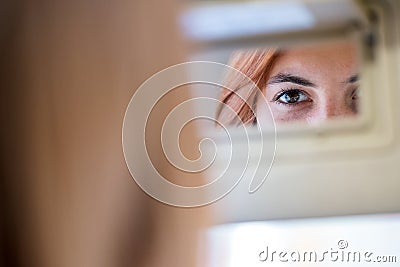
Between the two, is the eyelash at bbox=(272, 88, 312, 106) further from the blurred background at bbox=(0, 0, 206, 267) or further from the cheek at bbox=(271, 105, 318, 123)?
the blurred background at bbox=(0, 0, 206, 267)

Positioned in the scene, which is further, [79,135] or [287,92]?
[287,92]

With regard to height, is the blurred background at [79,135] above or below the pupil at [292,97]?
below

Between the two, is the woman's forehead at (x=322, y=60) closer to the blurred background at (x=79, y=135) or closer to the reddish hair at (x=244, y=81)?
the reddish hair at (x=244, y=81)

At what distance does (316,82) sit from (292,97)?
3 centimetres

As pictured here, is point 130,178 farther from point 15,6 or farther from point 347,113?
point 347,113

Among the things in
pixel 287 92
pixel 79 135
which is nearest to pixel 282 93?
pixel 287 92

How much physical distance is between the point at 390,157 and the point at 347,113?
0.20 feet

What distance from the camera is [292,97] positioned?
51 cm

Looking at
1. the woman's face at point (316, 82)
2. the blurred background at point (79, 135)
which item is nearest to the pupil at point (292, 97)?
the woman's face at point (316, 82)

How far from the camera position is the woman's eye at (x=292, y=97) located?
508 mm

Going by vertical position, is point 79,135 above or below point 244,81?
below

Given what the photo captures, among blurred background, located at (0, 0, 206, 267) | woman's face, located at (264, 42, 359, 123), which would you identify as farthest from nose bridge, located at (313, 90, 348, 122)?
blurred background, located at (0, 0, 206, 267)

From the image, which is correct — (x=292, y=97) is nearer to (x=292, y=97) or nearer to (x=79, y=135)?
(x=292, y=97)

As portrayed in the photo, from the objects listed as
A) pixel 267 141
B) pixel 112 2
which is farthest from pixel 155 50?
pixel 267 141
